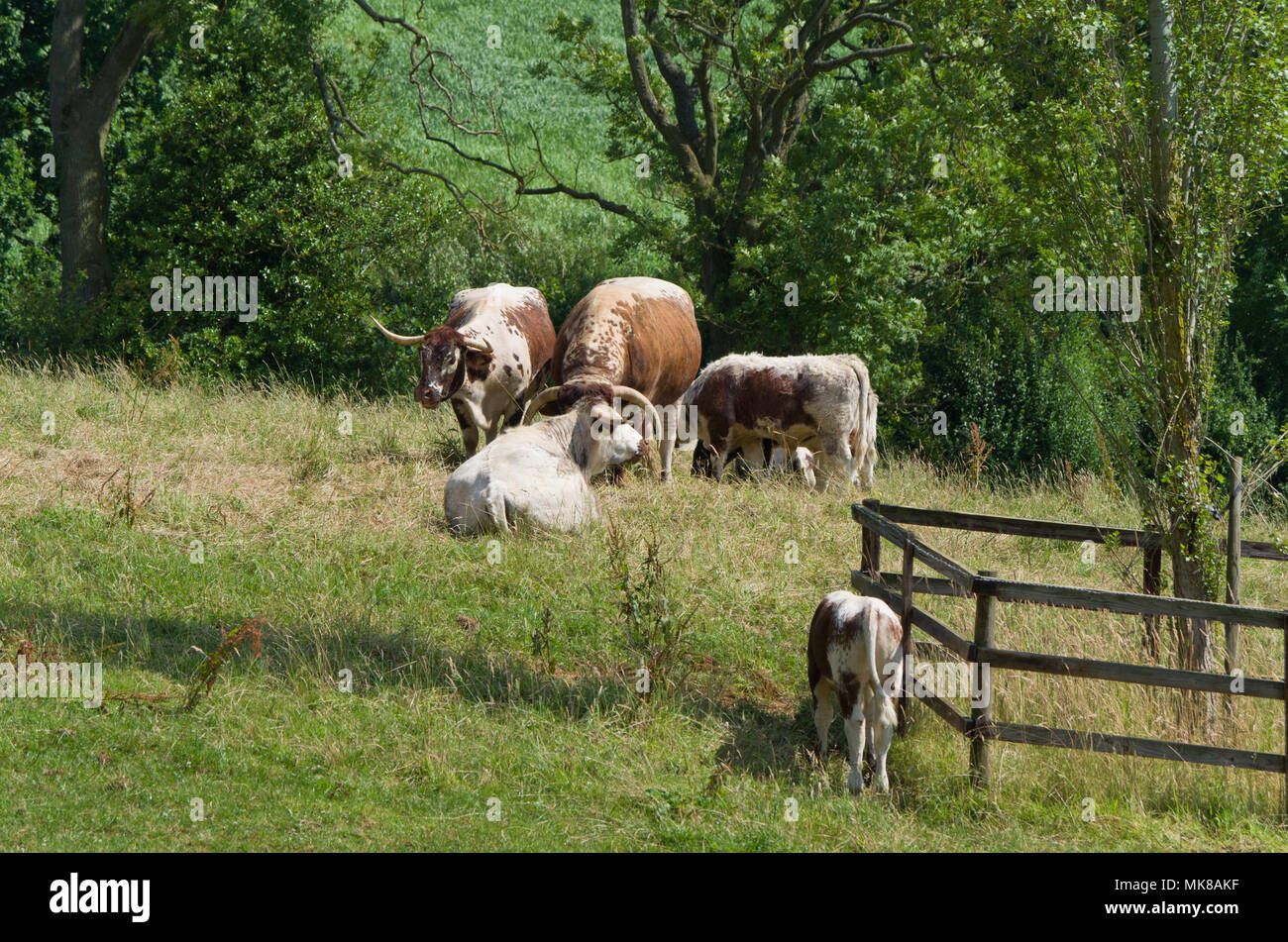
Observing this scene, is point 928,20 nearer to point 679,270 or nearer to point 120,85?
point 679,270

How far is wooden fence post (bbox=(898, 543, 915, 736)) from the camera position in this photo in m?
7.78

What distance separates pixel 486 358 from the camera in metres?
13.6

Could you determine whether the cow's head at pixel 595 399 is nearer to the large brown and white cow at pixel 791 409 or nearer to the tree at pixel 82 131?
the large brown and white cow at pixel 791 409

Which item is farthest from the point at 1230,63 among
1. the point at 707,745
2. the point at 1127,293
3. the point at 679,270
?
the point at 679,270

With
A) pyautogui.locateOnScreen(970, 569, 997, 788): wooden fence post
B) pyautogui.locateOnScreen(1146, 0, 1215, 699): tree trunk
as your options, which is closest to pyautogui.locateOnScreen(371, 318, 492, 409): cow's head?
pyautogui.locateOnScreen(1146, 0, 1215, 699): tree trunk

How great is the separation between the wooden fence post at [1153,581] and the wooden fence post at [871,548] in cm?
178

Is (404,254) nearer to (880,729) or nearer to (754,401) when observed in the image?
(754,401)

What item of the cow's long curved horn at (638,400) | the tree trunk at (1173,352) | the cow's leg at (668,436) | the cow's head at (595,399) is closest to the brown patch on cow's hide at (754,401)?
the cow's leg at (668,436)

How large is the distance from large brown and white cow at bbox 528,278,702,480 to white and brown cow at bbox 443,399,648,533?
0.67 metres

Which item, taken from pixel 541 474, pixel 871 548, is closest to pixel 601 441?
pixel 541 474

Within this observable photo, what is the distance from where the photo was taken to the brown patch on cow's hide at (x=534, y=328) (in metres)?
14.7

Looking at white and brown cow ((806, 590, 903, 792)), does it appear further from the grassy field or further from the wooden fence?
the wooden fence

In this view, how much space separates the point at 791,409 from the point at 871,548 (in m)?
5.24

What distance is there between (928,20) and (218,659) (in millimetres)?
14210
